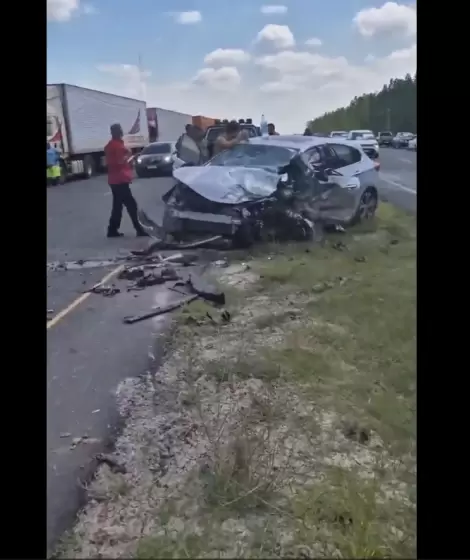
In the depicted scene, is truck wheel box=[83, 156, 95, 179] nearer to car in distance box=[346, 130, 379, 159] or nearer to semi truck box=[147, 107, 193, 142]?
semi truck box=[147, 107, 193, 142]

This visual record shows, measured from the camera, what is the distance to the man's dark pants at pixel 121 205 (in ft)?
6.70

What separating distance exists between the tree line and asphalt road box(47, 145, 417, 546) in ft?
0.34

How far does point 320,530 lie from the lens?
1558 millimetres

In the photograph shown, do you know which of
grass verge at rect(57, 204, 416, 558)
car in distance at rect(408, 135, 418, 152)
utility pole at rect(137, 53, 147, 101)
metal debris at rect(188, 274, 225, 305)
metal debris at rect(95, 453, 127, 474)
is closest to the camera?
grass verge at rect(57, 204, 416, 558)

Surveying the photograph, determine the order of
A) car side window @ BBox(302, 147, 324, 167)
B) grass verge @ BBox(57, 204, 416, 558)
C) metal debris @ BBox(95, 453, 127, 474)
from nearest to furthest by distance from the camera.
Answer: grass verge @ BBox(57, 204, 416, 558), metal debris @ BBox(95, 453, 127, 474), car side window @ BBox(302, 147, 324, 167)

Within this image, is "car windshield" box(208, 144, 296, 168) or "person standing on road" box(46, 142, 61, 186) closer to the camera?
"person standing on road" box(46, 142, 61, 186)

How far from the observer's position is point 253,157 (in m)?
2.11

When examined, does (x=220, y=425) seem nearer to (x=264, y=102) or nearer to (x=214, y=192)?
(x=214, y=192)

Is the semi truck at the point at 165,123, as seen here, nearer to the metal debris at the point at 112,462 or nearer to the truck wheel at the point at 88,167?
the truck wheel at the point at 88,167

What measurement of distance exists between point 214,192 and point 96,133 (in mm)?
461

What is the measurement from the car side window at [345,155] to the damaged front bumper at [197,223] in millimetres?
453

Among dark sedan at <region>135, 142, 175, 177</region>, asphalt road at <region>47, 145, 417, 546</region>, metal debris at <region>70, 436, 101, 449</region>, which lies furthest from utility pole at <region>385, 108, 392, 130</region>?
metal debris at <region>70, 436, 101, 449</region>

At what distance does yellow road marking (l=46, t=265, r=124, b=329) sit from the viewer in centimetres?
188
